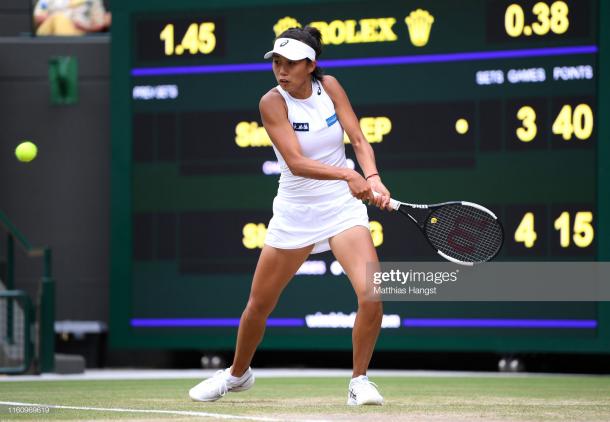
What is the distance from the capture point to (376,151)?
37.3 ft

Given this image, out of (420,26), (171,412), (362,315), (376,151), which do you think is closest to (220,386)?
(171,412)

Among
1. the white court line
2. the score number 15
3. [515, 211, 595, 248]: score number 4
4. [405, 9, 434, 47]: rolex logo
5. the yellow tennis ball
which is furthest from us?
the score number 15

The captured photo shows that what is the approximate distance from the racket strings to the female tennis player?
566mm

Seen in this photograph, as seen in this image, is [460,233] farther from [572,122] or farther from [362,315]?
[572,122]

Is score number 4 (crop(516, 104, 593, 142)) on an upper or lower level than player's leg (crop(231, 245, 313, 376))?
upper

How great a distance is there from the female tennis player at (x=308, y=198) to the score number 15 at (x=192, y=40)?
5447 mm

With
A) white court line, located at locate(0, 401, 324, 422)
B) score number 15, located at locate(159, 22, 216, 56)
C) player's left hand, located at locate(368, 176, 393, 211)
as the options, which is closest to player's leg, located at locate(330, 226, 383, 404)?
player's left hand, located at locate(368, 176, 393, 211)

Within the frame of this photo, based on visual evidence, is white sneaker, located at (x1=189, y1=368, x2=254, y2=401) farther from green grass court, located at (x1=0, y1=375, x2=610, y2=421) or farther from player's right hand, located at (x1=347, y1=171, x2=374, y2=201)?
player's right hand, located at (x1=347, y1=171, x2=374, y2=201)

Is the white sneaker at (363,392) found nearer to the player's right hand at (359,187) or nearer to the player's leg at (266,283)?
the player's leg at (266,283)

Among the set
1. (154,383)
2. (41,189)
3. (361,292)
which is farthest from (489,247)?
(41,189)

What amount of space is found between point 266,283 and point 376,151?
5053 mm

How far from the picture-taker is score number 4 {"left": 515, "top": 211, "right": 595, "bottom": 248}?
10742 mm

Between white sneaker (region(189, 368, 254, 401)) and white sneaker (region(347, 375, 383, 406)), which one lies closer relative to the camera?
white sneaker (region(347, 375, 383, 406))

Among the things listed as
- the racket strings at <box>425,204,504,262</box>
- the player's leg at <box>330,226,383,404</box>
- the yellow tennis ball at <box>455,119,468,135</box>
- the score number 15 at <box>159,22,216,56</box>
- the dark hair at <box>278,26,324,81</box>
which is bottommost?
the player's leg at <box>330,226,383,404</box>
